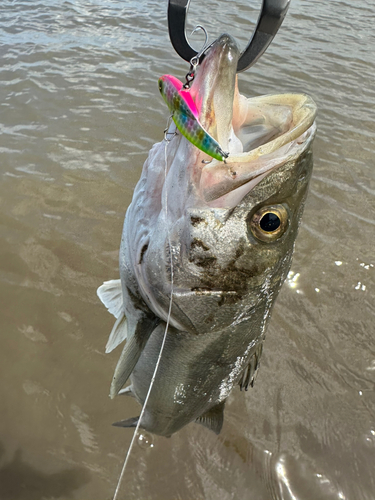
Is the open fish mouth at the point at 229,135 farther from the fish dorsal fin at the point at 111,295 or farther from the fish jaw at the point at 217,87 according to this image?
the fish dorsal fin at the point at 111,295

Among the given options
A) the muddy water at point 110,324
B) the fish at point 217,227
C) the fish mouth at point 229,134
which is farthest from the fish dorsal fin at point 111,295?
the muddy water at point 110,324

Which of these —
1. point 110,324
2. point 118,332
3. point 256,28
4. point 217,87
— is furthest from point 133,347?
point 110,324

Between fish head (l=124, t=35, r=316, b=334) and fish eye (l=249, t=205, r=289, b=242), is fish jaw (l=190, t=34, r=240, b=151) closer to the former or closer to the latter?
fish head (l=124, t=35, r=316, b=334)

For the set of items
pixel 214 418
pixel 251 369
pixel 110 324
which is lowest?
pixel 110 324

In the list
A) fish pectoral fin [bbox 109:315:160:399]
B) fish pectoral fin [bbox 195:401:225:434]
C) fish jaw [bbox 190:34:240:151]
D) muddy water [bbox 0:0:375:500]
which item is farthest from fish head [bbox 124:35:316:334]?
muddy water [bbox 0:0:375:500]

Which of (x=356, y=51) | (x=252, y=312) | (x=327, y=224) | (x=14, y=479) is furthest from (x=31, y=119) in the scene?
(x=356, y=51)

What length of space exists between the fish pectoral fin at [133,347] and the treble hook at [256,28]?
3.54 ft

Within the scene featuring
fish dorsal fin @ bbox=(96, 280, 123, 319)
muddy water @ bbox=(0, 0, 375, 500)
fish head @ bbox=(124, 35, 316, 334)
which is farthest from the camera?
muddy water @ bbox=(0, 0, 375, 500)

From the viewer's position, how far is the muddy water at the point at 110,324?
2539 mm

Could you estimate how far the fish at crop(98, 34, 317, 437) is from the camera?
1.33 metres

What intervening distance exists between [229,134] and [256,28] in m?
0.36

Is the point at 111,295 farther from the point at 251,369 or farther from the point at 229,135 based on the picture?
the point at 229,135

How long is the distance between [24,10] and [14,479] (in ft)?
32.2

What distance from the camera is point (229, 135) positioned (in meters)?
1.41
